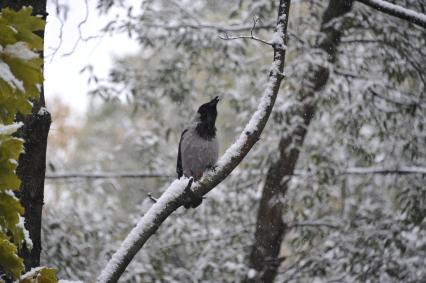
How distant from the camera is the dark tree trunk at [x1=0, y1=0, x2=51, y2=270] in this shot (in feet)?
8.98

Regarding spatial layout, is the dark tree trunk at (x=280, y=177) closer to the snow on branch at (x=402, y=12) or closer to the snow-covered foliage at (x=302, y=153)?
the snow-covered foliage at (x=302, y=153)

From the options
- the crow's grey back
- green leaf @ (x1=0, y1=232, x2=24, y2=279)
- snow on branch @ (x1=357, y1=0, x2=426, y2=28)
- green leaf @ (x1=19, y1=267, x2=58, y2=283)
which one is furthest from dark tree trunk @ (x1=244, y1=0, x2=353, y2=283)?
green leaf @ (x1=0, y1=232, x2=24, y2=279)

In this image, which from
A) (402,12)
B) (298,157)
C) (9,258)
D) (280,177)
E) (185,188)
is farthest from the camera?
(298,157)

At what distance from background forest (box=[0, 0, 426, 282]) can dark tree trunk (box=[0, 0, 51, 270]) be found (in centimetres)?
135

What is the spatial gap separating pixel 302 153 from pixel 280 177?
61cm

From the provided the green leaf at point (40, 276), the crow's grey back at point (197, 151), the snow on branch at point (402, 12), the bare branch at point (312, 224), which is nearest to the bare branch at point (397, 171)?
the bare branch at point (312, 224)

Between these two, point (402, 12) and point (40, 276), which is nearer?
point (40, 276)

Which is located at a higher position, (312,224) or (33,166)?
(33,166)

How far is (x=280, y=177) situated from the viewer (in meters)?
5.51

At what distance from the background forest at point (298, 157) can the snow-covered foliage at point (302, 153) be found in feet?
0.07

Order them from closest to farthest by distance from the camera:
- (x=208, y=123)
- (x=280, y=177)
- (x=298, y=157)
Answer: (x=208, y=123)
(x=280, y=177)
(x=298, y=157)

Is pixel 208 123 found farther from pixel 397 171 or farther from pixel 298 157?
pixel 397 171

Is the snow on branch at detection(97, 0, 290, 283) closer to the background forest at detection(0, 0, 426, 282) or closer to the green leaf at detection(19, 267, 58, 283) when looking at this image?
the green leaf at detection(19, 267, 58, 283)

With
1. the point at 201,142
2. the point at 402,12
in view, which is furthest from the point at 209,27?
the point at 402,12
